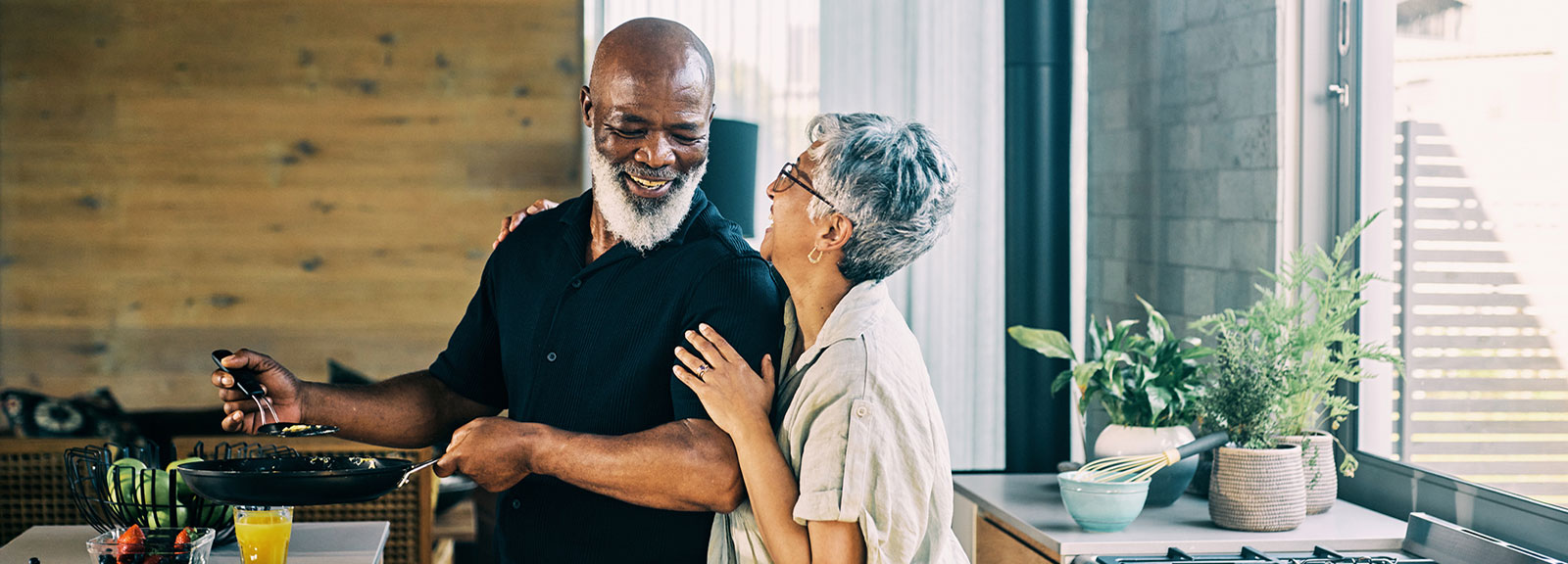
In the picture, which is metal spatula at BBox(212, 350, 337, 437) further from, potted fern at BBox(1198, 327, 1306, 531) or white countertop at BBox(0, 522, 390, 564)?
potted fern at BBox(1198, 327, 1306, 531)

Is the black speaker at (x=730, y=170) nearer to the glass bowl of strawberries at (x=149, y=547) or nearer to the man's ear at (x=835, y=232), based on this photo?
the man's ear at (x=835, y=232)

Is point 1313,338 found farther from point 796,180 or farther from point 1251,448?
point 796,180

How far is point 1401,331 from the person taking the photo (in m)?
2.51

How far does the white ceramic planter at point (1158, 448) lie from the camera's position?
2.47m

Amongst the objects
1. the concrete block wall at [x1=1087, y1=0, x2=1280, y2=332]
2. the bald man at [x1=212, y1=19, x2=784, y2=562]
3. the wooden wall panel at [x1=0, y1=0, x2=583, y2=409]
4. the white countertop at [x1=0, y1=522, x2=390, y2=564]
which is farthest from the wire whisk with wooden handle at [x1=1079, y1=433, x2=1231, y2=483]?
the wooden wall panel at [x1=0, y1=0, x2=583, y2=409]

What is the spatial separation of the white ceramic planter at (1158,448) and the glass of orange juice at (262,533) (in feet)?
4.98

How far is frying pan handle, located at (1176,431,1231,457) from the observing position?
2.36 m

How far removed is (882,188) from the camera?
5.07 feet

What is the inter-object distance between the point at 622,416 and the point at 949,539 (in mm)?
458

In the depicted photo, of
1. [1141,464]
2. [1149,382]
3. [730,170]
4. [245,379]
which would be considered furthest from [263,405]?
[1149,382]

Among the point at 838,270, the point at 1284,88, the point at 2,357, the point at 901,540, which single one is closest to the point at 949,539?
the point at 901,540

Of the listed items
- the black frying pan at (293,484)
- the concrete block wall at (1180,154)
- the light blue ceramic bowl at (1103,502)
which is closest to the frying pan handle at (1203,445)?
the light blue ceramic bowl at (1103,502)

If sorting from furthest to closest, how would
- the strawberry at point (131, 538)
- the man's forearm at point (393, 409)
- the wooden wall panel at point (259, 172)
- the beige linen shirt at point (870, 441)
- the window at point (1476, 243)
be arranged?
the wooden wall panel at point (259, 172), the window at point (1476, 243), the man's forearm at point (393, 409), the strawberry at point (131, 538), the beige linen shirt at point (870, 441)

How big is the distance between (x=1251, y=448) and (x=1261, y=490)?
3.3 inches
